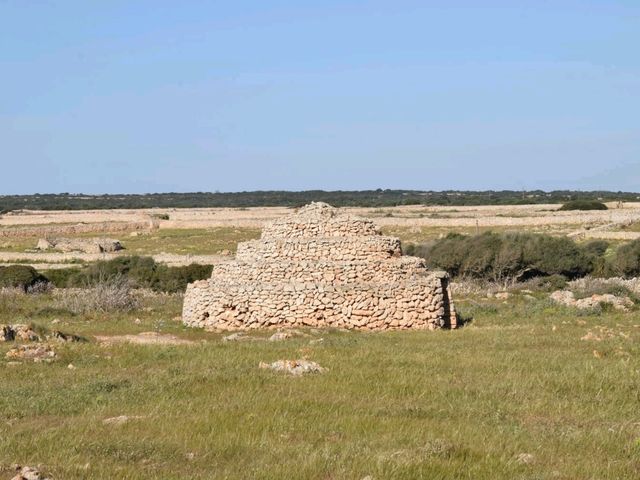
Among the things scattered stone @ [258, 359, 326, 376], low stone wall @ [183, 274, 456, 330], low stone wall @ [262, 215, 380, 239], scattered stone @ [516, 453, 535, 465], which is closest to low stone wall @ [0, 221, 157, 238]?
low stone wall @ [262, 215, 380, 239]

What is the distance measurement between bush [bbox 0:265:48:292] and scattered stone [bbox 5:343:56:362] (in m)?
20.7

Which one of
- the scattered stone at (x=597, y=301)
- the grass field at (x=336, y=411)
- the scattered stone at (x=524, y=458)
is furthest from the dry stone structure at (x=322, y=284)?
the scattered stone at (x=524, y=458)

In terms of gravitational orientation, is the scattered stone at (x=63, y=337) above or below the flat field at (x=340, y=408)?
below

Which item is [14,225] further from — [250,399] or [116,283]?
[250,399]

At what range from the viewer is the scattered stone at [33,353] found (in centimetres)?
1467

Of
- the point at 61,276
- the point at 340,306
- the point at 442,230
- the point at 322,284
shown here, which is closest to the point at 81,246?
the point at 61,276

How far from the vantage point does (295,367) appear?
43.4ft

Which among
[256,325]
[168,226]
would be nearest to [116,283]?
[256,325]

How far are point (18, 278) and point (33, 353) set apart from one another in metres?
22.0

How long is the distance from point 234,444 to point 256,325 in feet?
41.9

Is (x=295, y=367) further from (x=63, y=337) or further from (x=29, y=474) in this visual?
(x=63, y=337)

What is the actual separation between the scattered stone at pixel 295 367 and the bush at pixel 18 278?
23.9 metres

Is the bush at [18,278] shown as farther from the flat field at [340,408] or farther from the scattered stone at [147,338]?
the flat field at [340,408]

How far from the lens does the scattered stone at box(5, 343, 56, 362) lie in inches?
578
